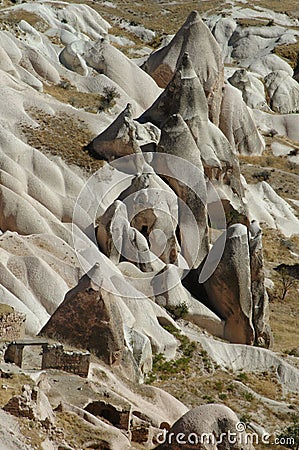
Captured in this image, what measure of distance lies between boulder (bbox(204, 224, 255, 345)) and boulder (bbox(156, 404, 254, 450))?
19.0 m

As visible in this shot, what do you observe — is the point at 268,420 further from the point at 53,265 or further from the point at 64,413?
the point at 64,413

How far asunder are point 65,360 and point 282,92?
54185 millimetres

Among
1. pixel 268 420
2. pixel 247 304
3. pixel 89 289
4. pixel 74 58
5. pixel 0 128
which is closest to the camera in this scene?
pixel 89 289

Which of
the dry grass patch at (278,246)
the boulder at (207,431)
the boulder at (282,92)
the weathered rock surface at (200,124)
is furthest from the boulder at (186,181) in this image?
the boulder at (282,92)

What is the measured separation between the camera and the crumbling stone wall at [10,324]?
25.1 m

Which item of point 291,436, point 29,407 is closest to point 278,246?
point 291,436

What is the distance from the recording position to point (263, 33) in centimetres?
9062

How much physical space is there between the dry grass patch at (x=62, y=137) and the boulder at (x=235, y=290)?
7178 mm

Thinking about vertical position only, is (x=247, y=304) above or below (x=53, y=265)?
below

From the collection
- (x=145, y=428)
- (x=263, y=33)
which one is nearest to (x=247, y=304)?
(x=145, y=428)

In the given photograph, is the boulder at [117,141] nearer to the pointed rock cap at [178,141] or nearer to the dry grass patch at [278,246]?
the pointed rock cap at [178,141]

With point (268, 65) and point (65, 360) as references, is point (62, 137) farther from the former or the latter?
point (268, 65)

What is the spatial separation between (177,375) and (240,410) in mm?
3084

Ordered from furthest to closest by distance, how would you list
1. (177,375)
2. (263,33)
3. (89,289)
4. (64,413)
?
(263,33)
(177,375)
(89,289)
(64,413)
